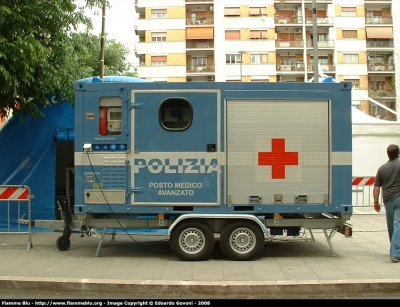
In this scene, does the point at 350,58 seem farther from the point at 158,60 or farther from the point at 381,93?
the point at 158,60

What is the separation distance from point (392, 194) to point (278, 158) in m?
1.97

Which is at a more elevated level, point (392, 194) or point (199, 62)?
point (199, 62)

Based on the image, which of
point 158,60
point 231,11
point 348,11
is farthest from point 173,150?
point 348,11

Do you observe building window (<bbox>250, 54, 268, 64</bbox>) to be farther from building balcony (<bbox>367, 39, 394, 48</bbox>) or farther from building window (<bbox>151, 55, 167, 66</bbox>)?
building balcony (<bbox>367, 39, 394, 48</bbox>)

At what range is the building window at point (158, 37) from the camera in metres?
52.5

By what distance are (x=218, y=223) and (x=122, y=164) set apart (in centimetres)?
192

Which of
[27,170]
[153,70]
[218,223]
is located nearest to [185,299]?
[218,223]

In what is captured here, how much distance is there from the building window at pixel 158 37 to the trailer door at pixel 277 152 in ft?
153

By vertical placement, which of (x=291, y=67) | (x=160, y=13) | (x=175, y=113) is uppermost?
(x=160, y=13)

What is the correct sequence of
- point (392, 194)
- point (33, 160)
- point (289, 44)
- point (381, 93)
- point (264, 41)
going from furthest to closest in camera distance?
point (289, 44), point (381, 93), point (264, 41), point (33, 160), point (392, 194)

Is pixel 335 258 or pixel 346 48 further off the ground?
pixel 346 48

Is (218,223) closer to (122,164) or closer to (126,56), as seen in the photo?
(122,164)

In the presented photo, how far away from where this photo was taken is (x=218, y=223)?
7879 mm

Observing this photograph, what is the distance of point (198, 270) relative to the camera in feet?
23.6
